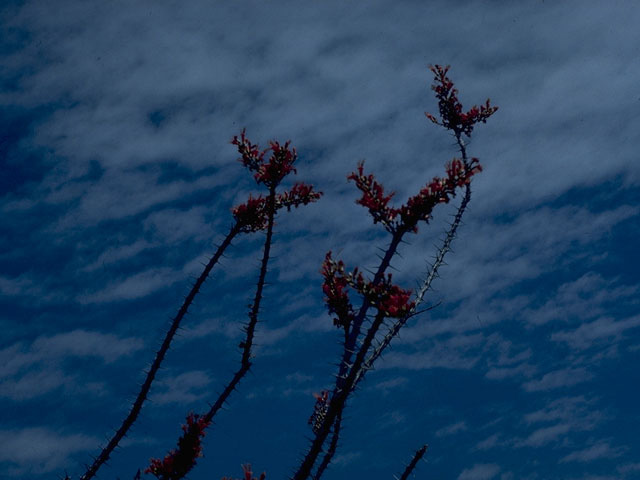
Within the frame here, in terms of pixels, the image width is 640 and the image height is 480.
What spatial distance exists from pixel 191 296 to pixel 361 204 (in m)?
4.32

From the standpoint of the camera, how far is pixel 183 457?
6742mm

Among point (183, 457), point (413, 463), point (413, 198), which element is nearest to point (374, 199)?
point (413, 198)

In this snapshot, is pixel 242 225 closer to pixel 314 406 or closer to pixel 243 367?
pixel 243 367

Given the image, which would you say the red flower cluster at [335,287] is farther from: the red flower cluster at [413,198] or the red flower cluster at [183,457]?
the red flower cluster at [183,457]

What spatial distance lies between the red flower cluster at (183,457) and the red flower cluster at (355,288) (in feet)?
9.00

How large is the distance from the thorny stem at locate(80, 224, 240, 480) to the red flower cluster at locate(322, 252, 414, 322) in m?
3.48

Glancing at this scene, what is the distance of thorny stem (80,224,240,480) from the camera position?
8065 mm

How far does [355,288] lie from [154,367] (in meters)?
4.85

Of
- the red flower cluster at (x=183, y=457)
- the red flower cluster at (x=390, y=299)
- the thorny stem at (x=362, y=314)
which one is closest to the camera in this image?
the red flower cluster at (x=390, y=299)

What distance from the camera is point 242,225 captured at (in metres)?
8.37

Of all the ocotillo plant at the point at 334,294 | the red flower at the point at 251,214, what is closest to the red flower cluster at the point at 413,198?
the ocotillo plant at the point at 334,294

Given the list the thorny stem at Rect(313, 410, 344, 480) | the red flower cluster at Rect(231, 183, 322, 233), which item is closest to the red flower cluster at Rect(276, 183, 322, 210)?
the red flower cluster at Rect(231, 183, 322, 233)

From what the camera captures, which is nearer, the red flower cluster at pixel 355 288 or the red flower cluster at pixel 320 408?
the red flower cluster at pixel 355 288

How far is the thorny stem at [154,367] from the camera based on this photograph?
806 centimetres
